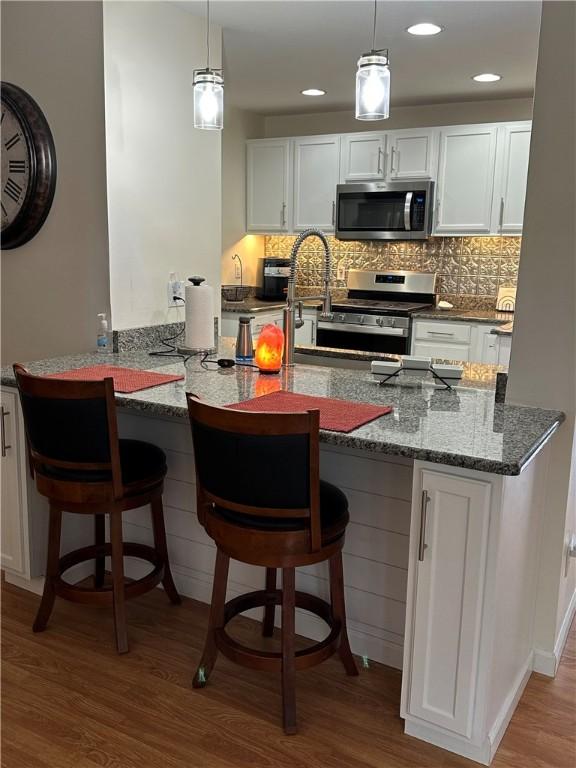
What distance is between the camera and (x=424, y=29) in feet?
10.7

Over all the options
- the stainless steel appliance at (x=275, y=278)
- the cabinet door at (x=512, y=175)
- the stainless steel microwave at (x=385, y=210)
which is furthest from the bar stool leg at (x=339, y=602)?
the stainless steel appliance at (x=275, y=278)

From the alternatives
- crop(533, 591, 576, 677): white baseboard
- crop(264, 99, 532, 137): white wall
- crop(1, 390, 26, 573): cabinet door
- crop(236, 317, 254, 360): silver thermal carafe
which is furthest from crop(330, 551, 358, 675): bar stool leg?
crop(264, 99, 532, 137): white wall

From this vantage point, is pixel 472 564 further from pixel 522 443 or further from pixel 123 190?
pixel 123 190

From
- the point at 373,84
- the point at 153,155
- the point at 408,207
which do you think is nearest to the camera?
the point at 373,84

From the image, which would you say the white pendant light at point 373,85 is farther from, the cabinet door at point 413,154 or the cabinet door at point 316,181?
the cabinet door at point 316,181

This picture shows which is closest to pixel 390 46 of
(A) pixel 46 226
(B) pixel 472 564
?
(A) pixel 46 226

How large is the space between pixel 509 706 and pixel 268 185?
4416 millimetres

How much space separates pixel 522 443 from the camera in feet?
5.84

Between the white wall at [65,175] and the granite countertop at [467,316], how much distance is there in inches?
99.4

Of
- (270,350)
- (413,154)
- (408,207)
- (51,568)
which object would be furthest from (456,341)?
(51,568)

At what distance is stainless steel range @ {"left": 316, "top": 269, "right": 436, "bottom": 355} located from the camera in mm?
4922

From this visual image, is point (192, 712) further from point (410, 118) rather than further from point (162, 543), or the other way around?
point (410, 118)

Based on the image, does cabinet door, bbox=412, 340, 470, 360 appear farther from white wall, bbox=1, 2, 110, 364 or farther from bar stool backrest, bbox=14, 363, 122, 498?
bar stool backrest, bbox=14, 363, 122, 498

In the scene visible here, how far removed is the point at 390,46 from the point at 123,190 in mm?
1656
